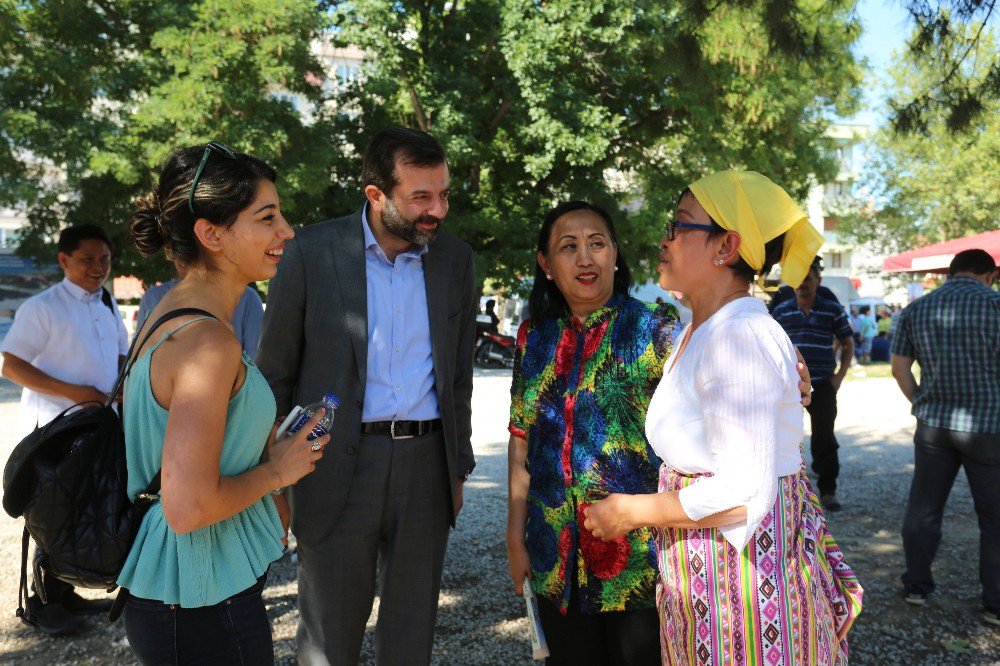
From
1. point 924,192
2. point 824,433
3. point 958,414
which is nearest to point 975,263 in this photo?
point 958,414

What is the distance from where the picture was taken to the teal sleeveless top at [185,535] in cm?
177

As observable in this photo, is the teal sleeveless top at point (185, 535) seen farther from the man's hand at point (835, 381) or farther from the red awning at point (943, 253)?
the red awning at point (943, 253)

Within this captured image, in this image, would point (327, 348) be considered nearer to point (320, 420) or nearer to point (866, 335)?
point (320, 420)

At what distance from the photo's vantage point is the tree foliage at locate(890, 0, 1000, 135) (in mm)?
5184

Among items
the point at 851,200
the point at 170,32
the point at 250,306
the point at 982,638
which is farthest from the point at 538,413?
the point at 851,200

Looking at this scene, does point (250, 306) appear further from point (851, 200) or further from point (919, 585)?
point (851, 200)

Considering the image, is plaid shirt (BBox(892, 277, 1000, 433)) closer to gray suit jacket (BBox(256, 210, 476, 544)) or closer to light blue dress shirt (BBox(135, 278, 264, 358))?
gray suit jacket (BBox(256, 210, 476, 544))

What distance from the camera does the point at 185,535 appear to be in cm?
183

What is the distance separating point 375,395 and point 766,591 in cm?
147

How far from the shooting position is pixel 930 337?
4.73m

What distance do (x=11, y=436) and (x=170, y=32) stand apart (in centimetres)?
788

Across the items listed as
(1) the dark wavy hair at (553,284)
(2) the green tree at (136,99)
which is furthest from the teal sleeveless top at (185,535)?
(2) the green tree at (136,99)

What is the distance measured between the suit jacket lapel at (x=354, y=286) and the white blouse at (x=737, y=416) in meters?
1.22

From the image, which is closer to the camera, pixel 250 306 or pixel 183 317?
pixel 183 317
